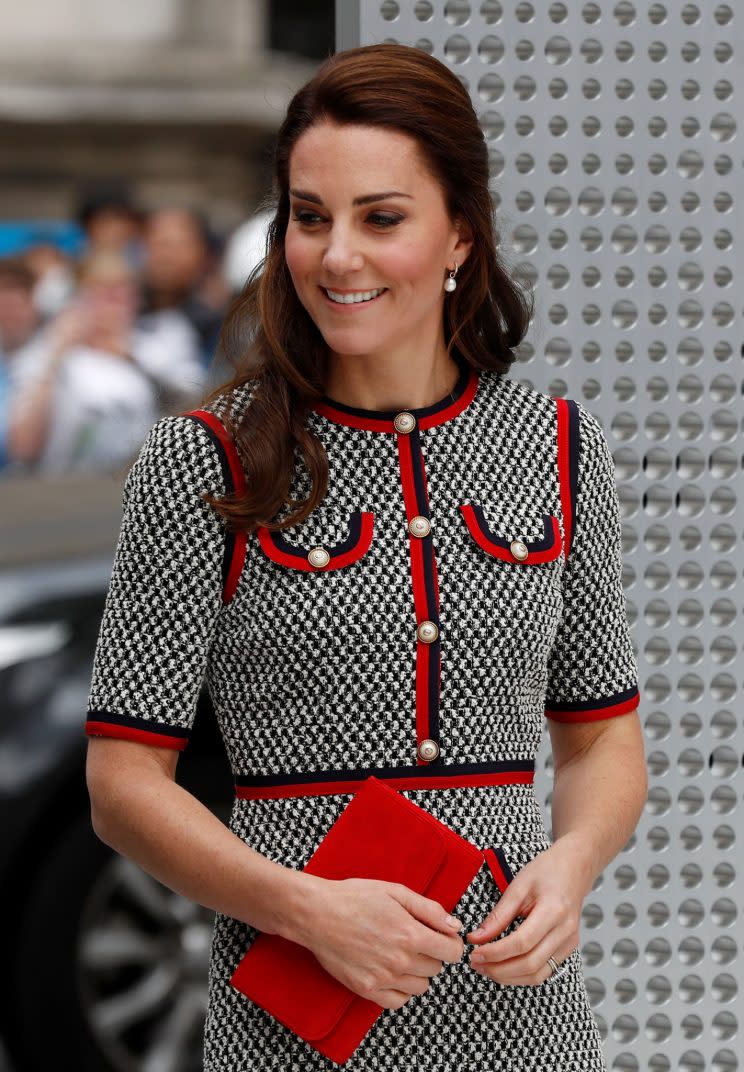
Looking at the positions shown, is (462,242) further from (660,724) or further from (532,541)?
(660,724)

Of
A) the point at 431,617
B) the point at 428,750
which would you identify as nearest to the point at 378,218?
the point at 431,617

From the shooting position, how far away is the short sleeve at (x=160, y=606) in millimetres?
1761

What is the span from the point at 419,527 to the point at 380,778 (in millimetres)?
257

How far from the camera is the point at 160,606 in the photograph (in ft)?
5.79

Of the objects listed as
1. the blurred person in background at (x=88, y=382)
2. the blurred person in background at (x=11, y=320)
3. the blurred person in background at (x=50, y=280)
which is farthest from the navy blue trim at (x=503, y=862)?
the blurred person in background at (x=50, y=280)

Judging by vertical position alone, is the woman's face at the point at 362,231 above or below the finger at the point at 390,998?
above

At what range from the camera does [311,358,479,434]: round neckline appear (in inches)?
73.9

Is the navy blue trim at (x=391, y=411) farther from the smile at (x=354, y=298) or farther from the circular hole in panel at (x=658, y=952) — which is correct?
the circular hole in panel at (x=658, y=952)

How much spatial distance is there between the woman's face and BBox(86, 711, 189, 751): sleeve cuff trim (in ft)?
1.40

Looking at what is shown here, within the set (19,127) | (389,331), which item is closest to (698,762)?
(389,331)

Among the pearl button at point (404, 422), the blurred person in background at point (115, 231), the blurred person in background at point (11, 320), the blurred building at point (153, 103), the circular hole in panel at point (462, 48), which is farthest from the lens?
the blurred building at point (153, 103)

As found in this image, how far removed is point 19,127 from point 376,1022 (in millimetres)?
13509

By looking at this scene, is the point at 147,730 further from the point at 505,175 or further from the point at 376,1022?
→ the point at 505,175

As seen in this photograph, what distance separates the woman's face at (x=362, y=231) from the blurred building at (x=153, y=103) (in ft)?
41.0
